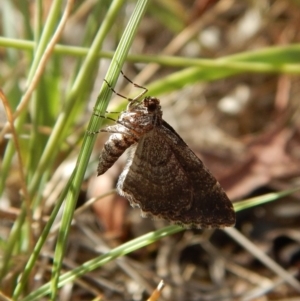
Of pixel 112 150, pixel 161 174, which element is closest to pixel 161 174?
pixel 161 174

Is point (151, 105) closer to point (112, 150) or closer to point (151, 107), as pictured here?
point (151, 107)

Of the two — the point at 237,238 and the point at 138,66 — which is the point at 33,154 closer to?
the point at 237,238

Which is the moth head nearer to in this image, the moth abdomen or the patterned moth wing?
the patterned moth wing

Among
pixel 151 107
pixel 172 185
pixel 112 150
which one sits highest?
pixel 151 107

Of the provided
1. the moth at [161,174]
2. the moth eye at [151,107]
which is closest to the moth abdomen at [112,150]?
the moth at [161,174]

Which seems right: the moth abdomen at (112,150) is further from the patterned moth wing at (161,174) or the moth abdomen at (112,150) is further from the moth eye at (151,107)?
the moth eye at (151,107)

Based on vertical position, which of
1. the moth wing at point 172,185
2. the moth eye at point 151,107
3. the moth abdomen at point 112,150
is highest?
the moth eye at point 151,107

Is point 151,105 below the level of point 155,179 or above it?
above

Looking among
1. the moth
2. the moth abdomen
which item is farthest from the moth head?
the moth abdomen
